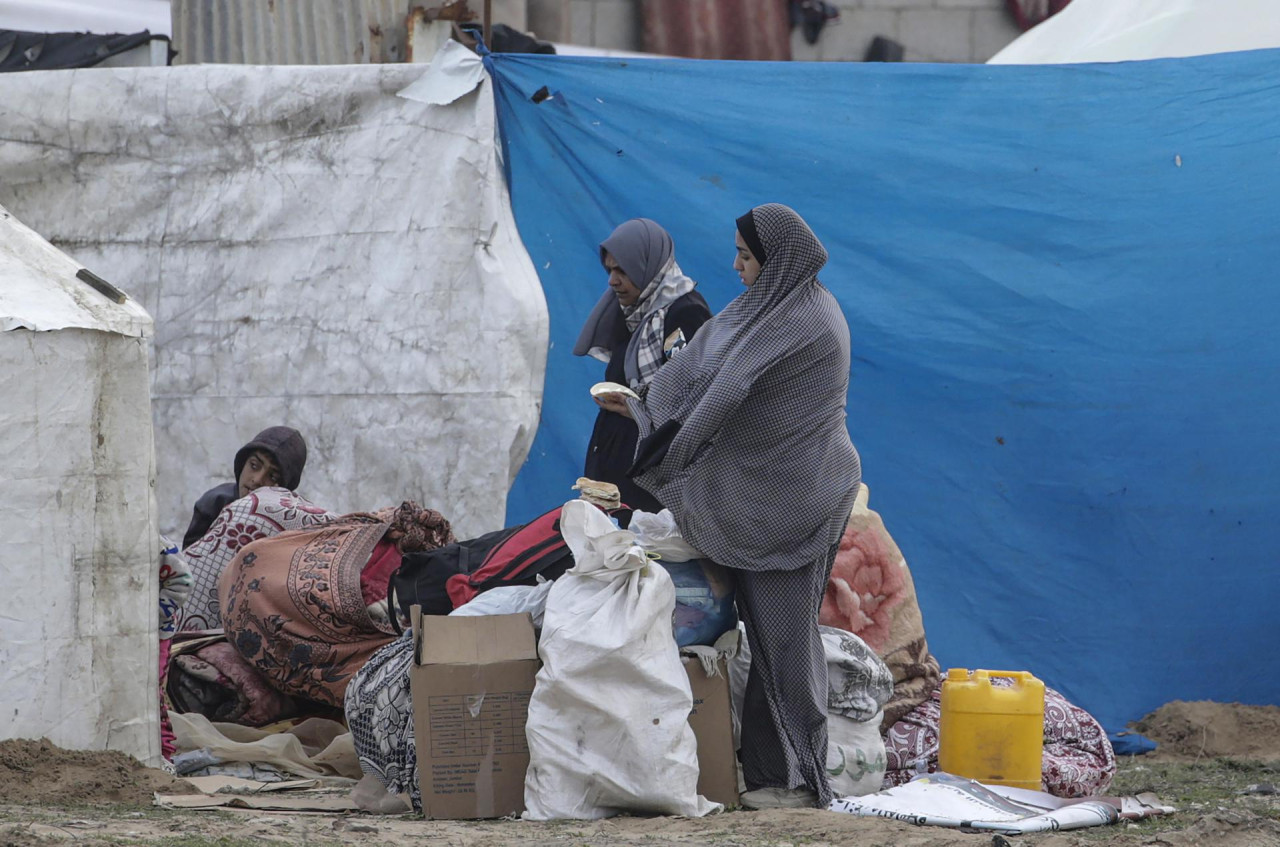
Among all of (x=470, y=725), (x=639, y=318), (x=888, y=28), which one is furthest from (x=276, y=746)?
(x=888, y=28)

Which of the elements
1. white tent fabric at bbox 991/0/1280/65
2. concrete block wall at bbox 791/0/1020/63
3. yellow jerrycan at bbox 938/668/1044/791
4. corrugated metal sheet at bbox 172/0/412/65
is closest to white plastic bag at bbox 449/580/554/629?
yellow jerrycan at bbox 938/668/1044/791

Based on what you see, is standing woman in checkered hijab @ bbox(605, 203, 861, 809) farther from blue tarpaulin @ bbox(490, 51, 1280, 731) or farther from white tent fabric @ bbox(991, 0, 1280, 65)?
white tent fabric @ bbox(991, 0, 1280, 65)

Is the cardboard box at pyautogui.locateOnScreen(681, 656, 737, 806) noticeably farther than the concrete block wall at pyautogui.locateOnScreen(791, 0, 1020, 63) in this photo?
No

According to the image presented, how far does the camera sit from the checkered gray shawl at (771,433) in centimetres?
353

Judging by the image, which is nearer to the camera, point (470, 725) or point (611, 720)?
point (611, 720)

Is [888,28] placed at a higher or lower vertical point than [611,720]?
higher

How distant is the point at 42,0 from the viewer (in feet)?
19.9

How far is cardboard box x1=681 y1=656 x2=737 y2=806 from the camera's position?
352 centimetres

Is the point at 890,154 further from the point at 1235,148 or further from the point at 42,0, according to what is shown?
the point at 42,0

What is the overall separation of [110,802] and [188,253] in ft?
9.03

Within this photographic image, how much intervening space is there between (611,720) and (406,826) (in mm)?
486

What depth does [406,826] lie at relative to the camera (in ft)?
10.3

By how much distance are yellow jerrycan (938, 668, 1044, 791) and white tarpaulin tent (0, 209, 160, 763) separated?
6.31ft

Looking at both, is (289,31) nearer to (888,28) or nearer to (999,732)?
(999,732)
